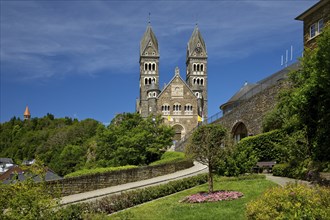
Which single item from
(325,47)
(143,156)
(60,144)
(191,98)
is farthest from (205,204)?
(60,144)

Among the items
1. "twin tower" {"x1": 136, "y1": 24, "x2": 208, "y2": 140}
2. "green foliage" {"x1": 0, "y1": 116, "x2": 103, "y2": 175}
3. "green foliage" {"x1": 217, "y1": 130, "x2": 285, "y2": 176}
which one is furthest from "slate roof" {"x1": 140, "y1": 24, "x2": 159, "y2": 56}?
"green foliage" {"x1": 217, "y1": 130, "x2": 285, "y2": 176}

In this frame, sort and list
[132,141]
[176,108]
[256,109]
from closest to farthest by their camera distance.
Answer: [256,109]
[132,141]
[176,108]

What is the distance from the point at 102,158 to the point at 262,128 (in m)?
19.4

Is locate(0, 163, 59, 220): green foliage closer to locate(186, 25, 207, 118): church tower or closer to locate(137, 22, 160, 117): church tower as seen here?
locate(137, 22, 160, 117): church tower

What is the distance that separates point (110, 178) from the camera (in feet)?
Result: 75.4

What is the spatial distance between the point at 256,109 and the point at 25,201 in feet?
79.9

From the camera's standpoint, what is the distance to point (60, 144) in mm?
80250

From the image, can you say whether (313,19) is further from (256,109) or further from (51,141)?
(51,141)

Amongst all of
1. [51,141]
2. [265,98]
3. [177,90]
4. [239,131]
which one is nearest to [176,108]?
Answer: [177,90]

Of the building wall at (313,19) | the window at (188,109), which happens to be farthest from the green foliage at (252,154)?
the window at (188,109)

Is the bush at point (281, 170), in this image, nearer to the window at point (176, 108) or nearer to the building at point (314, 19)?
the building at point (314, 19)

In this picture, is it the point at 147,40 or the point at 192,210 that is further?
the point at 147,40

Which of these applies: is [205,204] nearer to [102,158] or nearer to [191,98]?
[102,158]

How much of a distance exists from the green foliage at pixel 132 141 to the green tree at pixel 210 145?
20.2m
